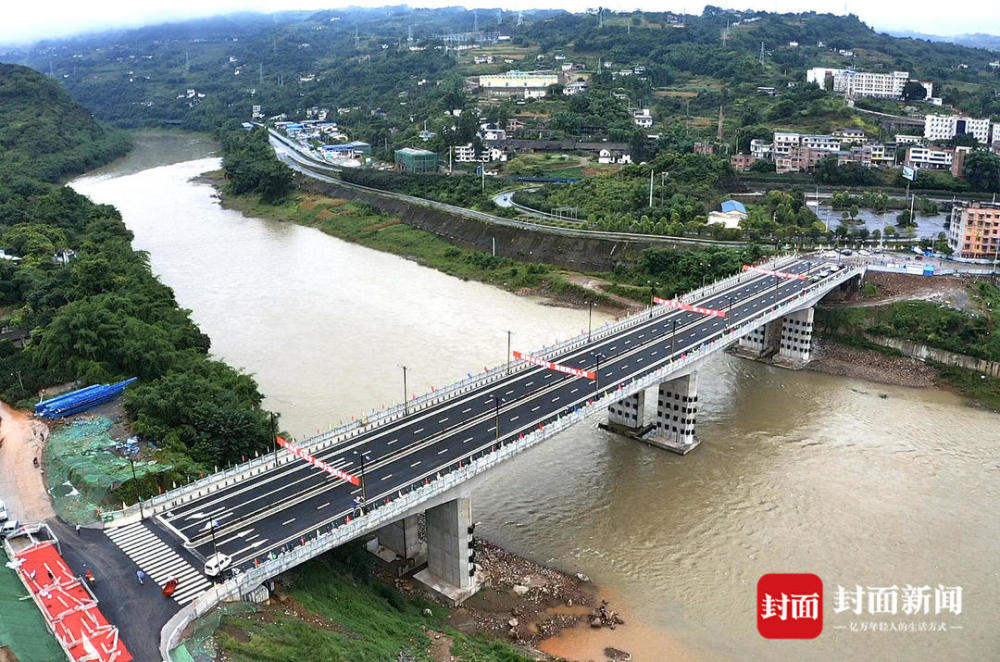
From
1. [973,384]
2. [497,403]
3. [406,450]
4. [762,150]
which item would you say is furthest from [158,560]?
[762,150]

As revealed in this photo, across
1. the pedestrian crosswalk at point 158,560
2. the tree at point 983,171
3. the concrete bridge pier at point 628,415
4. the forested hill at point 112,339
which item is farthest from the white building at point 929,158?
the pedestrian crosswalk at point 158,560

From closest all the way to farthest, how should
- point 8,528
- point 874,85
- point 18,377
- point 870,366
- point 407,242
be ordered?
point 8,528 < point 18,377 < point 870,366 < point 407,242 < point 874,85

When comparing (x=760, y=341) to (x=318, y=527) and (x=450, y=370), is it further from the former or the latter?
(x=318, y=527)

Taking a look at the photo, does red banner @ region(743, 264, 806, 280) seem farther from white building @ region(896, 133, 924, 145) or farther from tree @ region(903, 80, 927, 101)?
tree @ region(903, 80, 927, 101)

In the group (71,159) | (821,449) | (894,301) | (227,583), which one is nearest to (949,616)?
(821,449)

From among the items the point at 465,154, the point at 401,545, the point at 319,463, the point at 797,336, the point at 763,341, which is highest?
the point at 465,154

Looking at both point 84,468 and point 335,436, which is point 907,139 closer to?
point 335,436

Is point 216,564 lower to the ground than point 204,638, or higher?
higher
